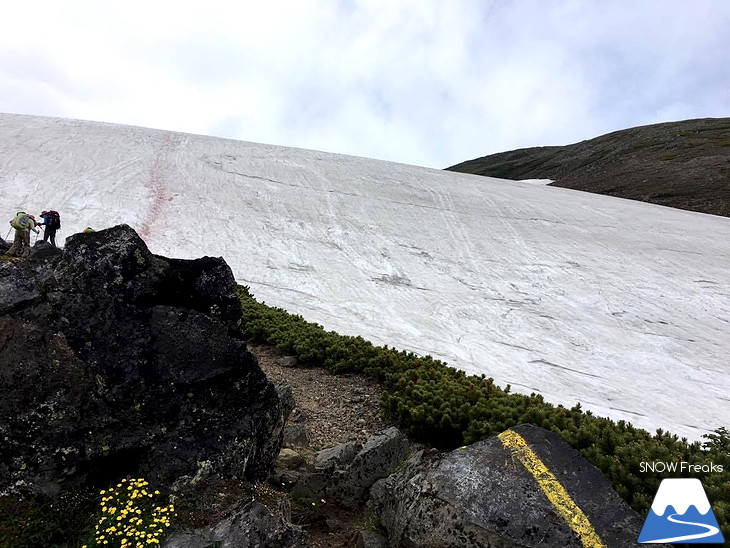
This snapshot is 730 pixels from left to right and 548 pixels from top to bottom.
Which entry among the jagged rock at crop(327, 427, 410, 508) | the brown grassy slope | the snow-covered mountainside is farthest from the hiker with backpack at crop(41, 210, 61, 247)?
the brown grassy slope

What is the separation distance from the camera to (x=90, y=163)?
27.3m

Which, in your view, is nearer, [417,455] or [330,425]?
[417,455]

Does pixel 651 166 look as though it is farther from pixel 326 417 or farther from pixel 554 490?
pixel 554 490

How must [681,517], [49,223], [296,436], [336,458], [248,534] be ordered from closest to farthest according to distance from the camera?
[248,534] < [681,517] < [336,458] < [296,436] < [49,223]

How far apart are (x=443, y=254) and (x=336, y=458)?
1683 cm

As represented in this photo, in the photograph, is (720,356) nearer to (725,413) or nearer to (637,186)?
(725,413)

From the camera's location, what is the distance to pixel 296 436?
729 cm

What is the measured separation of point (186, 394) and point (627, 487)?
5.03 meters

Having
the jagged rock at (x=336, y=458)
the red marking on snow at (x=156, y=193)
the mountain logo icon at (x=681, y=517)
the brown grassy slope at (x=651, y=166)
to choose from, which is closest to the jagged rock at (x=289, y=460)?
the jagged rock at (x=336, y=458)

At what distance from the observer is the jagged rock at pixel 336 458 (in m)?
6.00

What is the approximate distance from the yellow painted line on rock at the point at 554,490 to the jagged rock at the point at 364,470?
1825 millimetres

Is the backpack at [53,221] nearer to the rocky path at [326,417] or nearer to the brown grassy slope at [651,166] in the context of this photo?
the rocky path at [326,417]

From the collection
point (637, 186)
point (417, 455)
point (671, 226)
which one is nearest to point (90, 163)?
point (417, 455)

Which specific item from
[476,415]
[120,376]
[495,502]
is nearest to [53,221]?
[120,376]
